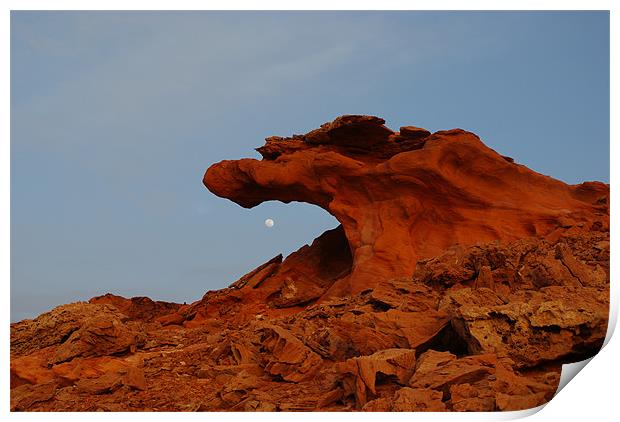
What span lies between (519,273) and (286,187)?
10.9m

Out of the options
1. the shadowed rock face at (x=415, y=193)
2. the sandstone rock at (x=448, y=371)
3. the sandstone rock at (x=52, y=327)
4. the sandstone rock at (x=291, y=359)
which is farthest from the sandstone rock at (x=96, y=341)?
the shadowed rock face at (x=415, y=193)

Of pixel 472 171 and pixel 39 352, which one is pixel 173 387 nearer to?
pixel 39 352

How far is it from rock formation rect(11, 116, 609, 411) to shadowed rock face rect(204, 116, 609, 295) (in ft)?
0.17

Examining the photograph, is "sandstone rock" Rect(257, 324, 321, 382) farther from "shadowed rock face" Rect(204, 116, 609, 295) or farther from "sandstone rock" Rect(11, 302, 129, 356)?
"shadowed rock face" Rect(204, 116, 609, 295)

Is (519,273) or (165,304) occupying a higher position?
(165,304)

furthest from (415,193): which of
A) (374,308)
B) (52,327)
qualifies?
(52,327)

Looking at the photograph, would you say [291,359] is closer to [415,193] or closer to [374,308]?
[374,308]

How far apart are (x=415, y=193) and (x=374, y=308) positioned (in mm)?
7907

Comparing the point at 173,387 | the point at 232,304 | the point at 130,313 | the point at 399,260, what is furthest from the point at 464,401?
the point at 130,313

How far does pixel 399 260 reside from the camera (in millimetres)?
18000

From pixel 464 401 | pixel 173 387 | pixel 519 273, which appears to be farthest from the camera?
pixel 519 273

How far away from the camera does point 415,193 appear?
18891mm

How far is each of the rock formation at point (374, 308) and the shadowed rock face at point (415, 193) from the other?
2.0 inches

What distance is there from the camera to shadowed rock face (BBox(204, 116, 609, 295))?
18.0 meters
